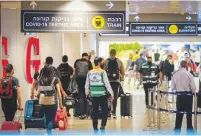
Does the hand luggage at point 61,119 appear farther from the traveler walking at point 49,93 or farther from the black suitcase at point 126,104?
the black suitcase at point 126,104

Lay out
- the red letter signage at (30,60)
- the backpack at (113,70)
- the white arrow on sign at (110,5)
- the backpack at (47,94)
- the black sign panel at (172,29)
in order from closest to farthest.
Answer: the backpack at (47,94) < the white arrow on sign at (110,5) < the backpack at (113,70) < the red letter signage at (30,60) < the black sign panel at (172,29)

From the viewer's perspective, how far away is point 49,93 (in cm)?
960

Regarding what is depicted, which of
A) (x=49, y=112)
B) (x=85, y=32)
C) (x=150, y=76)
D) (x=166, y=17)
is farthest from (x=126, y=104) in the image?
(x=166, y=17)

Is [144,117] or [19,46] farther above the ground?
[19,46]

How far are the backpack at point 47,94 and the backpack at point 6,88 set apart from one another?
0.71 metres

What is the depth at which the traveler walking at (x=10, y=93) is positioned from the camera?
9953 millimetres

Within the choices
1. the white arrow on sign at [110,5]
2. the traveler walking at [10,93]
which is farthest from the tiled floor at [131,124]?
the white arrow on sign at [110,5]

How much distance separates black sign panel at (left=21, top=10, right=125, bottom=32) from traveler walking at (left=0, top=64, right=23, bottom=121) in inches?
90.0

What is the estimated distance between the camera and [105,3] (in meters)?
12.3

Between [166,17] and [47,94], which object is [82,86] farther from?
[166,17]

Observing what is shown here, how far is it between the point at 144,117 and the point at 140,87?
42.6 feet

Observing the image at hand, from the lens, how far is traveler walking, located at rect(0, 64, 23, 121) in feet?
32.7

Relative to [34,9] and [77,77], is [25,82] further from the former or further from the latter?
[34,9]

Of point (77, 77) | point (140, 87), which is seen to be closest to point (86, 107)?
point (77, 77)
